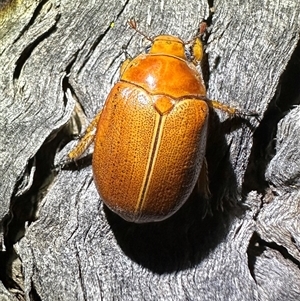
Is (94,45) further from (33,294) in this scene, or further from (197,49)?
(33,294)

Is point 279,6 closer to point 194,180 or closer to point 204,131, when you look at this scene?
point 204,131

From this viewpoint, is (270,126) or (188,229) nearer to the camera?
(188,229)

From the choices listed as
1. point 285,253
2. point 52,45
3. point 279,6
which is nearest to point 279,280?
point 285,253

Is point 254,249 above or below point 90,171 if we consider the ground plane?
below

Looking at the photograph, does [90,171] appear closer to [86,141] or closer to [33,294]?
[86,141]

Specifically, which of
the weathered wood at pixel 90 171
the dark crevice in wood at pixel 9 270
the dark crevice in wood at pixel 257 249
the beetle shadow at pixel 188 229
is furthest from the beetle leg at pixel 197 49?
the dark crevice in wood at pixel 9 270

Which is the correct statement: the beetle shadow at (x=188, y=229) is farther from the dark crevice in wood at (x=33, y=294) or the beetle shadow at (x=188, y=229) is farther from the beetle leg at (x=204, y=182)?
the dark crevice in wood at (x=33, y=294)

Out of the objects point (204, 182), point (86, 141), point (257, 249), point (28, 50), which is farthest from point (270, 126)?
point (28, 50)

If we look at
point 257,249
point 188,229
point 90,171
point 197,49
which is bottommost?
point 257,249
